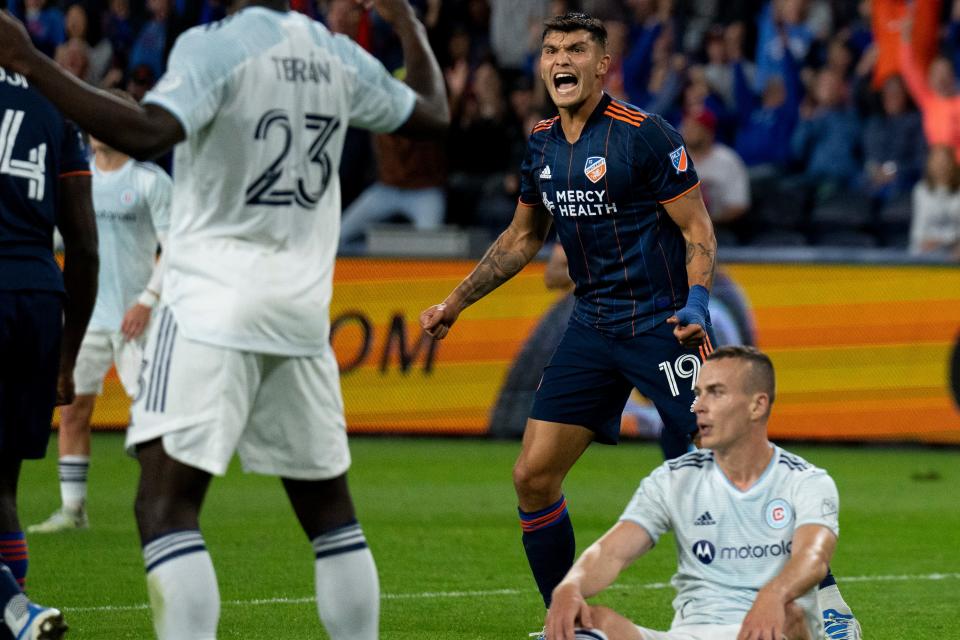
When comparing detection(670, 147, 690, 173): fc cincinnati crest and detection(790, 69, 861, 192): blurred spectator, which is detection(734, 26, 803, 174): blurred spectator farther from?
detection(670, 147, 690, 173): fc cincinnati crest

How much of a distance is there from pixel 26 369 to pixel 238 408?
1366 millimetres

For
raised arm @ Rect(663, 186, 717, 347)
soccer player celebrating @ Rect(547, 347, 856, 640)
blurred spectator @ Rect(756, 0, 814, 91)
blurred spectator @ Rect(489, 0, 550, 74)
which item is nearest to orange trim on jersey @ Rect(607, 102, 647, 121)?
raised arm @ Rect(663, 186, 717, 347)

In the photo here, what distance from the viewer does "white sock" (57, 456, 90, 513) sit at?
9.32m

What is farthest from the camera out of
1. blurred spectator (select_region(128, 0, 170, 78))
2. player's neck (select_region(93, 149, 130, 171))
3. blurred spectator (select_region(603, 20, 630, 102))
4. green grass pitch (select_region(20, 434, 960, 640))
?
blurred spectator (select_region(603, 20, 630, 102))

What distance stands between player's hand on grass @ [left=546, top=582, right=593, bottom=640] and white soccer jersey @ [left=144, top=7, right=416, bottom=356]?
0.98 m

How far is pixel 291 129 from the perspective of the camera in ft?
14.9

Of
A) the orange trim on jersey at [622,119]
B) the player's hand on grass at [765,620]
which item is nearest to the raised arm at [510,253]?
the orange trim on jersey at [622,119]

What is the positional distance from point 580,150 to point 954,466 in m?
7.42

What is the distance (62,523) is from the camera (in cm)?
933

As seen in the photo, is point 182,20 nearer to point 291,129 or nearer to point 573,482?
point 573,482

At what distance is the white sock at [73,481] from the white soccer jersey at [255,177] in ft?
16.3

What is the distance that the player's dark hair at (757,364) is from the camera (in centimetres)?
475

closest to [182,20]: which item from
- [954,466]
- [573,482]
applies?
[573,482]

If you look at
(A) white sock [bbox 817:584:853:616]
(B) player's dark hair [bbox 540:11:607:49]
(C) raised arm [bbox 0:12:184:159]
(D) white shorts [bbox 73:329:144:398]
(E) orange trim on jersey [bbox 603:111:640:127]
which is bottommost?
(D) white shorts [bbox 73:329:144:398]
